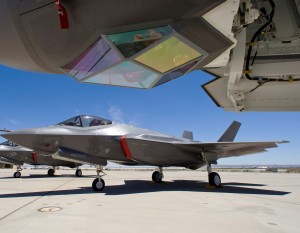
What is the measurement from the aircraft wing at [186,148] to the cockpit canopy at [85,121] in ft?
4.87

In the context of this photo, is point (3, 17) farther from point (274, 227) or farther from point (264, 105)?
point (274, 227)

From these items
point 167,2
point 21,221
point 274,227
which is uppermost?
point 167,2

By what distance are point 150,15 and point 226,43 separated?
2.36 ft

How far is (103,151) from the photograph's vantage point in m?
9.99

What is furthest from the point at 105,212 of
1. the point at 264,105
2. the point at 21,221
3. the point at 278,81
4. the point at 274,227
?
the point at 278,81

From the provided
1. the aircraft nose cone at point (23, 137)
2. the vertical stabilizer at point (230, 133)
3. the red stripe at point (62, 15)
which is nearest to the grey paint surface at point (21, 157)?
the aircraft nose cone at point (23, 137)

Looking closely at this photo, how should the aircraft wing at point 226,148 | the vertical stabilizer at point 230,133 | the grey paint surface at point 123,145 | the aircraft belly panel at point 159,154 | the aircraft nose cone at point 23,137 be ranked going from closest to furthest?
the aircraft nose cone at point 23,137 → the grey paint surface at point 123,145 → the aircraft belly panel at point 159,154 → the aircraft wing at point 226,148 → the vertical stabilizer at point 230,133

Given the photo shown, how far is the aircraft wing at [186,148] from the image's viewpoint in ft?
34.1

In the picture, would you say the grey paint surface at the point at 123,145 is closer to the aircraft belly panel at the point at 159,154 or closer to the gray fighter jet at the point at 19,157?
the aircraft belly panel at the point at 159,154

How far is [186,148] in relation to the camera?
1166 cm

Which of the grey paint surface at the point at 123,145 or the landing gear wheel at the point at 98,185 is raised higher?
the grey paint surface at the point at 123,145

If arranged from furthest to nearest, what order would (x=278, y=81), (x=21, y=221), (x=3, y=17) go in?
(x=21, y=221), (x=278, y=81), (x=3, y=17)

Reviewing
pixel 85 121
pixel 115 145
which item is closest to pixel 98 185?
pixel 115 145

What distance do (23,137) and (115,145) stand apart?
3.42m
